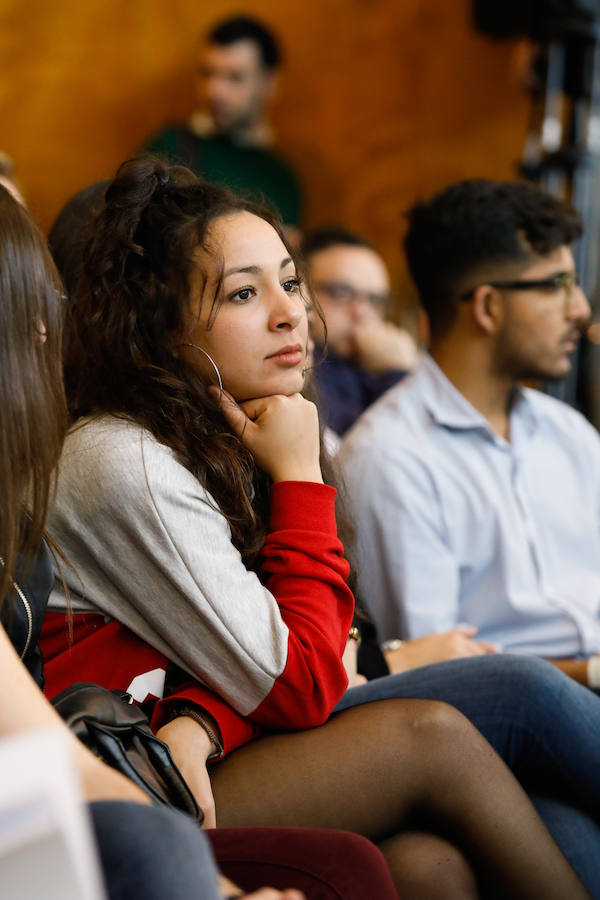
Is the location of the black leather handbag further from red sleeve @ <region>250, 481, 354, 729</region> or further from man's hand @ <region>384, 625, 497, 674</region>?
man's hand @ <region>384, 625, 497, 674</region>

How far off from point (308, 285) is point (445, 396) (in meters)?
0.49

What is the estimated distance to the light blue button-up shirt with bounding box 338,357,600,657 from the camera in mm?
1656

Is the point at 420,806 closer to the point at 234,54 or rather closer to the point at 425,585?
the point at 425,585

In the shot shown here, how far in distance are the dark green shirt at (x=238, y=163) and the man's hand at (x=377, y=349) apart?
2.56ft

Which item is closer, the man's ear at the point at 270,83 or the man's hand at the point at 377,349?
the man's hand at the point at 377,349

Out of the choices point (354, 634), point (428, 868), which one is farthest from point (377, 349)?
point (428, 868)

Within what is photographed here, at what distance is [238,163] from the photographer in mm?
3582

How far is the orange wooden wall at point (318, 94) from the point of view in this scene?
3.72 m

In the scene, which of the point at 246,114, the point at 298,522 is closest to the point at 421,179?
the point at 246,114

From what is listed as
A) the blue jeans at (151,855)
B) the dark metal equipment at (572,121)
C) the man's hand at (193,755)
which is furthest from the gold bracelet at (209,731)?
the dark metal equipment at (572,121)

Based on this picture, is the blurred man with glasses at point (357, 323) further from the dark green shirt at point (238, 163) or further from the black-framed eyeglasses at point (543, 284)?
the black-framed eyeglasses at point (543, 284)

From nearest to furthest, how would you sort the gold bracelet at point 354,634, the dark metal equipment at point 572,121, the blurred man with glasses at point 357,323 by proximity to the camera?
the gold bracelet at point 354,634 < the blurred man with glasses at point 357,323 < the dark metal equipment at point 572,121

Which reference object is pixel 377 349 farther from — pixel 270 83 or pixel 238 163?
pixel 270 83

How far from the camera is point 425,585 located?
1637 millimetres
